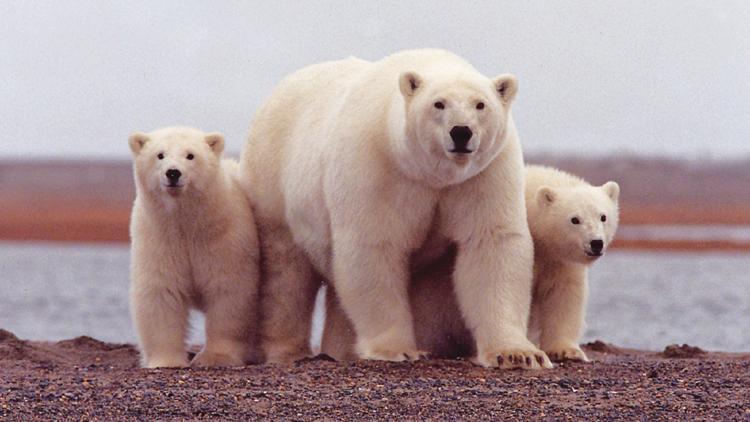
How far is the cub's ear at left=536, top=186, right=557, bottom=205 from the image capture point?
9.38 metres

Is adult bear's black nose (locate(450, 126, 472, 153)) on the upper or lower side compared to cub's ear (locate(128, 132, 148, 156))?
upper

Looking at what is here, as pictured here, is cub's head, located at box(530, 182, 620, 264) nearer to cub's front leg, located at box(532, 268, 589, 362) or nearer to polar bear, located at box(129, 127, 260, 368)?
cub's front leg, located at box(532, 268, 589, 362)

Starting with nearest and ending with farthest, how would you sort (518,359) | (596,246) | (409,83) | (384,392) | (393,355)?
(384,392), (409,83), (518,359), (393,355), (596,246)

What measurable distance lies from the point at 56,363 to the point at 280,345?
157 centimetres

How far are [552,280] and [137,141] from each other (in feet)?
9.79

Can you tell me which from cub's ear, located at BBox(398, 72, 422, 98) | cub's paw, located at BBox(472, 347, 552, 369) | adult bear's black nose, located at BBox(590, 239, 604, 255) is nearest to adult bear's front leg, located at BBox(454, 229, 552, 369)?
cub's paw, located at BBox(472, 347, 552, 369)

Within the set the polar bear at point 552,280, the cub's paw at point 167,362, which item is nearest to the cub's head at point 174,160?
the cub's paw at point 167,362

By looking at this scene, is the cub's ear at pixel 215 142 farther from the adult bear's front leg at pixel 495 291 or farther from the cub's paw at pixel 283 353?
the adult bear's front leg at pixel 495 291

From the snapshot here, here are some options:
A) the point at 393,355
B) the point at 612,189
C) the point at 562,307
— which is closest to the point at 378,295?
the point at 393,355

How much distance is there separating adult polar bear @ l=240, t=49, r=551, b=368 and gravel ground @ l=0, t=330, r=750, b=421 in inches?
15.1

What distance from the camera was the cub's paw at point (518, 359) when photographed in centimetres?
840

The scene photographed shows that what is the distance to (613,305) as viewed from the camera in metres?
22.3

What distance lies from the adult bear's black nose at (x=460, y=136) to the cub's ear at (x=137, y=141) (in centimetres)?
256

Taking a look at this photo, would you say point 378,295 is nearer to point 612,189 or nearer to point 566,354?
point 566,354
